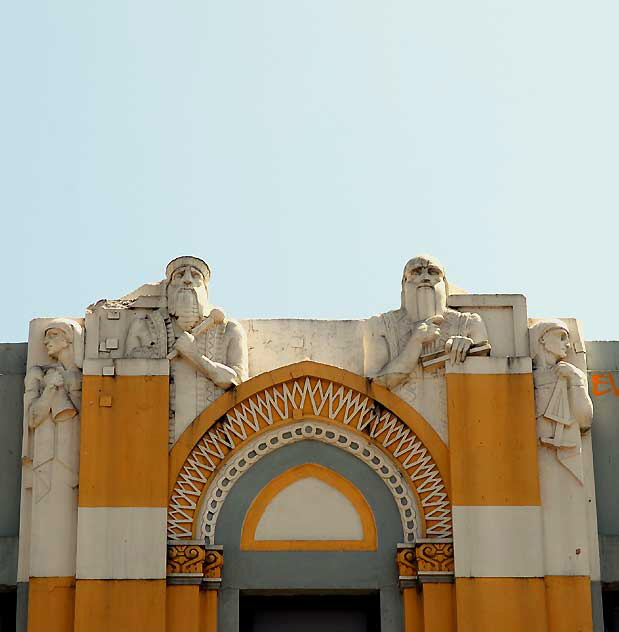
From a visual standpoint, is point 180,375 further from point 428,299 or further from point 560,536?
point 560,536

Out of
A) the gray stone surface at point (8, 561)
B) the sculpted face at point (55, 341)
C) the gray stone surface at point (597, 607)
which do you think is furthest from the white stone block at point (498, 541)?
the gray stone surface at point (8, 561)

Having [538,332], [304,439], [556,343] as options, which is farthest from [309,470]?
[556,343]

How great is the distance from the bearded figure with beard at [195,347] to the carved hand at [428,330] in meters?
2.03

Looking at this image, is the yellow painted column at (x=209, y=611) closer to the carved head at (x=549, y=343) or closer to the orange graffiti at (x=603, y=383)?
the carved head at (x=549, y=343)

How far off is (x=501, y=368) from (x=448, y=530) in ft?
6.43

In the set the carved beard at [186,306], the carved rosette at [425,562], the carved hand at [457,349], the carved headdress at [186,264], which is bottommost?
the carved rosette at [425,562]

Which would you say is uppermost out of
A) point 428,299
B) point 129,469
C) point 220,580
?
point 428,299

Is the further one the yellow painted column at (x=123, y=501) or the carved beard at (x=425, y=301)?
the carved beard at (x=425, y=301)

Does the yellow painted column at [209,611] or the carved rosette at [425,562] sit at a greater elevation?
the carved rosette at [425,562]

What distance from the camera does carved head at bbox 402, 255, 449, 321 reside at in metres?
19.8

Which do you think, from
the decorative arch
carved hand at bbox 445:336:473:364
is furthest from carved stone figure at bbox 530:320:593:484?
the decorative arch

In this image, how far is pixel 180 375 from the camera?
19500 millimetres

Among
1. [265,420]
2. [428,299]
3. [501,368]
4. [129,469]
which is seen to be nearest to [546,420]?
[501,368]

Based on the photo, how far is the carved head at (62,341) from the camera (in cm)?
1962
